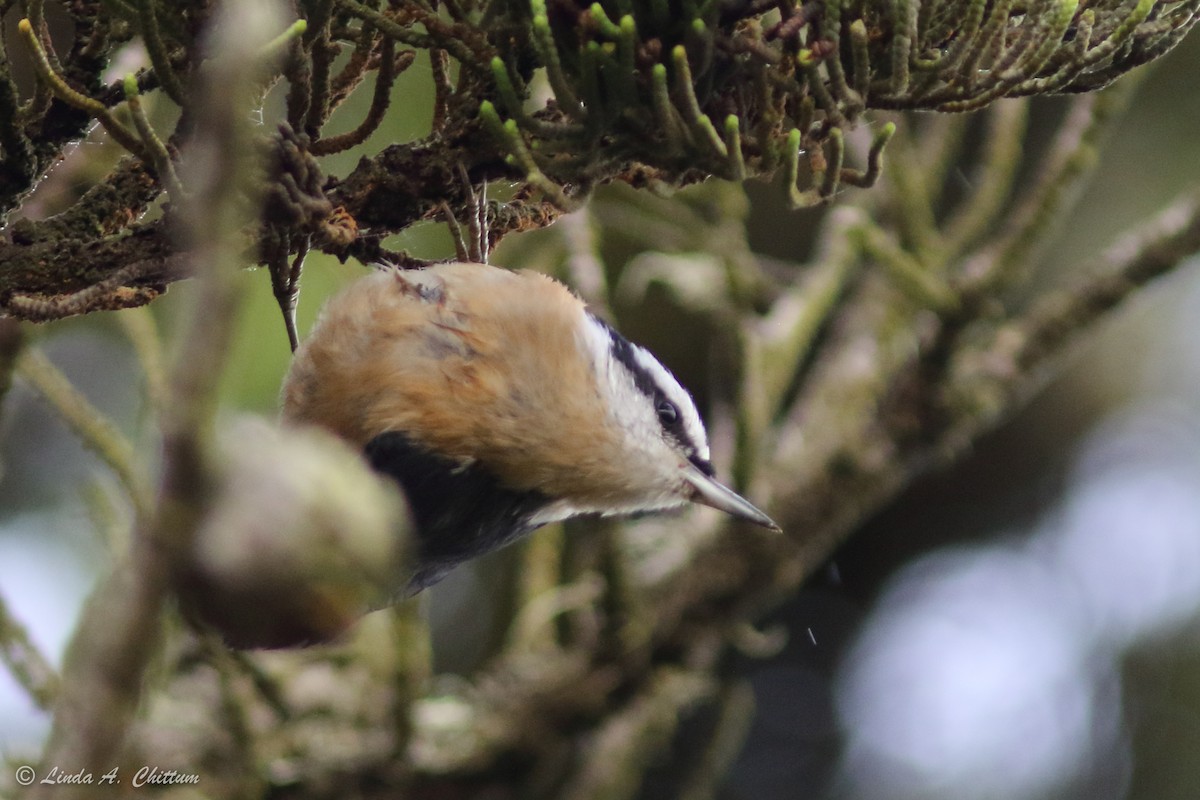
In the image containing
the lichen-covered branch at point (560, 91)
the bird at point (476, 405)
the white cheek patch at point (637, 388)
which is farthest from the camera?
the white cheek patch at point (637, 388)

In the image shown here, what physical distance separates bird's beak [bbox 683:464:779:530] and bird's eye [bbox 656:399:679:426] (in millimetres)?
87

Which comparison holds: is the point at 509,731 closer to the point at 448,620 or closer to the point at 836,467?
the point at 836,467

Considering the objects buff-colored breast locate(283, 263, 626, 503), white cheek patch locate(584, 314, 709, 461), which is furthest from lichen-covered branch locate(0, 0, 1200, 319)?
white cheek patch locate(584, 314, 709, 461)

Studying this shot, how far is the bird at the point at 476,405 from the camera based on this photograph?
2016mm

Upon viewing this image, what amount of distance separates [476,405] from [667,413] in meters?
0.38

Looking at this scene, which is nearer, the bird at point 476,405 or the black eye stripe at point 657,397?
the bird at point 476,405

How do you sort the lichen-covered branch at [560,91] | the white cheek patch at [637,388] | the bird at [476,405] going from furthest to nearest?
the white cheek patch at [637,388]
the bird at [476,405]
the lichen-covered branch at [560,91]

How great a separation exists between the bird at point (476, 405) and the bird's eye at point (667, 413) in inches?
0.7

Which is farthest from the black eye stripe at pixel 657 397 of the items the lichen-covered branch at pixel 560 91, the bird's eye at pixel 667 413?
the lichen-covered branch at pixel 560 91

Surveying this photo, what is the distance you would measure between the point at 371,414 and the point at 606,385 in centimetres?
42

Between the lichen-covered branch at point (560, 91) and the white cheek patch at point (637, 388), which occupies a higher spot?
the lichen-covered branch at point (560, 91)

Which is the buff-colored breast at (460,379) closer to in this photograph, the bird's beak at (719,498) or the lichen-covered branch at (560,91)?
the bird's beak at (719,498)

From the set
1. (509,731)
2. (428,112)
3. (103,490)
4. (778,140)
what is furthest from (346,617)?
(428,112)

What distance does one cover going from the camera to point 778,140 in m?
1.67
